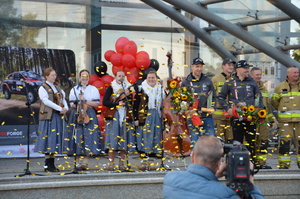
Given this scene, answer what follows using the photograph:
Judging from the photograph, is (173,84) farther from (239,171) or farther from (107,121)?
(239,171)

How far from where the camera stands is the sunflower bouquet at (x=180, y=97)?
9023 mm

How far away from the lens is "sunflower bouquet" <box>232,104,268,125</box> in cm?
917

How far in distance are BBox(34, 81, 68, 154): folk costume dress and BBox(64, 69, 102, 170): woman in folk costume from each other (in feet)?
0.55

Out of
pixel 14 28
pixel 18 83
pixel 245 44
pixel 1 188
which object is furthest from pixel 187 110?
pixel 245 44

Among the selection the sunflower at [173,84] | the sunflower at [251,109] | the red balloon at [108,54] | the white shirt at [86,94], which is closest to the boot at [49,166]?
the white shirt at [86,94]

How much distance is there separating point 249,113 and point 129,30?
5.58 m

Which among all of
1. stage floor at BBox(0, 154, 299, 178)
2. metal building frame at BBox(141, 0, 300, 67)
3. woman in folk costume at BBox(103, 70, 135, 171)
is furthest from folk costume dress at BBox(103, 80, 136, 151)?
metal building frame at BBox(141, 0, 300, 67)

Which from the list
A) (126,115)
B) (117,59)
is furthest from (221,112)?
(117,59)

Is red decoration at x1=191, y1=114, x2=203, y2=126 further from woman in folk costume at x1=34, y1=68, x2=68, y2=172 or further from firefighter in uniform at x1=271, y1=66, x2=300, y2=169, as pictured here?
woman in folk costume at x1=34, y1=68, x2=68, y2=172

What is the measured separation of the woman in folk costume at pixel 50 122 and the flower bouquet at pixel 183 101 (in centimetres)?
168

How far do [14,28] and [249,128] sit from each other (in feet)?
18.9

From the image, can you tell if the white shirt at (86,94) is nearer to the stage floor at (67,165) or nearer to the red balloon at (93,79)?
the stage floor at (67,165)

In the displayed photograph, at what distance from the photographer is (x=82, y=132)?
9.46 metres

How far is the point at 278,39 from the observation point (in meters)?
14.2
